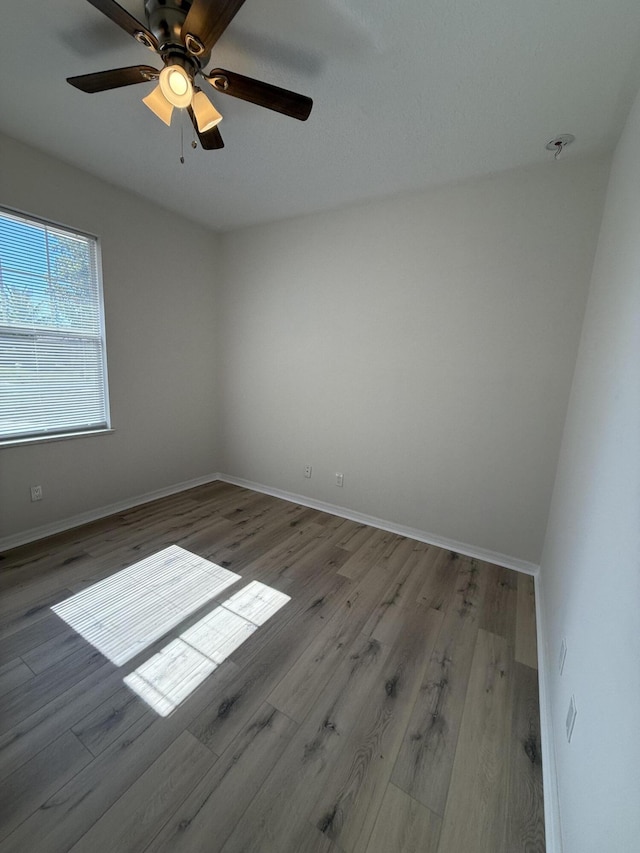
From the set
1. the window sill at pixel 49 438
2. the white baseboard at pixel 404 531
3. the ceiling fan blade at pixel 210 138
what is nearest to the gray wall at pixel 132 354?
the window sill at pixel 49 438

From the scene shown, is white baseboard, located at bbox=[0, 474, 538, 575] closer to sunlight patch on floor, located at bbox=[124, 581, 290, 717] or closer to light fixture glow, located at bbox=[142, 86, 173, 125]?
sunlight patch on floor, located at bbox=[124, 581, 290, 717]

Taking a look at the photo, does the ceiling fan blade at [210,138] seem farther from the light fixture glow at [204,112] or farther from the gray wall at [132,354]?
the gray wall at [132,354]

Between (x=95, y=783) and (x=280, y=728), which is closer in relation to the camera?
(x=95, y=783)

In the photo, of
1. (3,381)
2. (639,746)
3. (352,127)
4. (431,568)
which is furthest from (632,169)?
(3,381)

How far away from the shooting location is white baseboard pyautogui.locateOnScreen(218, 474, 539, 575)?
7.91ft

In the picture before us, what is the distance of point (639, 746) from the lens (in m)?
0.60

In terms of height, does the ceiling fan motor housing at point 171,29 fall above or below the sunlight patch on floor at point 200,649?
above

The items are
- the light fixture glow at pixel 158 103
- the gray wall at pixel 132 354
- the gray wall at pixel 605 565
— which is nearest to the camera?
the gray wall at pixel 605 565

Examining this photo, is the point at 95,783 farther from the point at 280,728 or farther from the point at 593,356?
the point at 593,356

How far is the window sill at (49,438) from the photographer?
233cm

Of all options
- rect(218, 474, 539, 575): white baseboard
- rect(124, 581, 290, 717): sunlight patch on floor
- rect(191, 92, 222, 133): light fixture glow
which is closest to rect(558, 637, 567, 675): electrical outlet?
rect(218, 474, 539, 575): white baseboard

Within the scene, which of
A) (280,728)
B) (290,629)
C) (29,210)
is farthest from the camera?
(29,210)

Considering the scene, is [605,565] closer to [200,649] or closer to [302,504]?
[200,649]

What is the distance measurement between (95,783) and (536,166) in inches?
146
